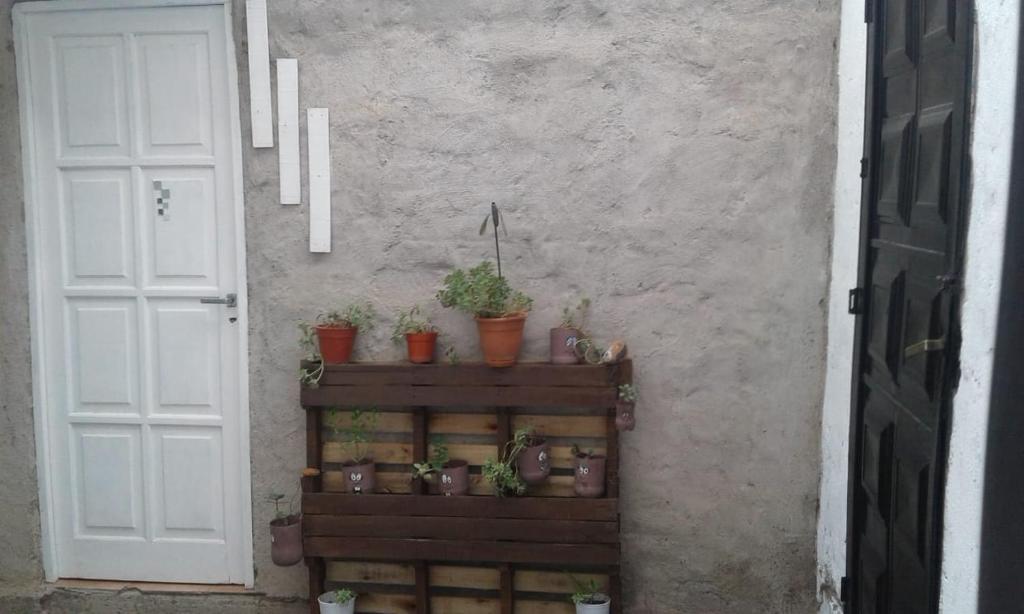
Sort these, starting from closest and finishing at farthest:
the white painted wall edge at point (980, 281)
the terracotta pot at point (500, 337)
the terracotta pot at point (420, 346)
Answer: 1. the white painted wall edge at point (980, 281)
2. the terracotta pot at point (500, 337)
3. the terracotta pot at point (420, 346)

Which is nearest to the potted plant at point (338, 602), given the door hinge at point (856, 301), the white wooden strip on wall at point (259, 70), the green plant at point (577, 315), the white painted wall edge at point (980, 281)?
the green plant at point (577, 315)

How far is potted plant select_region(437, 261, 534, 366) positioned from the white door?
35.9 inches

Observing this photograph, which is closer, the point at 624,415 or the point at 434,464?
the point at 624,415

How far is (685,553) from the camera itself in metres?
3.49

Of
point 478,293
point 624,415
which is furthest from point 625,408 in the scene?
point 478,293

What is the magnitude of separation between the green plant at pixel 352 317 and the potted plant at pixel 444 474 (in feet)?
1.83

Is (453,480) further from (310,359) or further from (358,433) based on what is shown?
(310,359)

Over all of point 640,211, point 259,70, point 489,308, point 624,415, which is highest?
point 259,70

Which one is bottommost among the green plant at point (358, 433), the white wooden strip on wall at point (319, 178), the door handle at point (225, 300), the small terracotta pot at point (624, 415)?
the green plant at point (358, 433)

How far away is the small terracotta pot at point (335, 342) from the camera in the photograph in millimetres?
3393

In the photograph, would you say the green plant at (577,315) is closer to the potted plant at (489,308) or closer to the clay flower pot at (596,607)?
the potted plant at (489,308)

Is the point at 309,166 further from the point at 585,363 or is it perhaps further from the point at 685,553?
the point at 685,553

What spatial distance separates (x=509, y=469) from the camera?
3340 mm

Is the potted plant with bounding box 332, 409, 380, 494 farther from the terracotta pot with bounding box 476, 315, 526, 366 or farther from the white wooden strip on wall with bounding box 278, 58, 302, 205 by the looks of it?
the white wooden strip on wall with bounding box 278, 58, 302, 205
